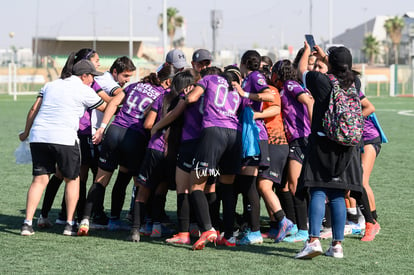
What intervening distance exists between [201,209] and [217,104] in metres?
1.02

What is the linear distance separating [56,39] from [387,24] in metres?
→ 51.7

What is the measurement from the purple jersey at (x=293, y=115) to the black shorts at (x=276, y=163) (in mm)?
154

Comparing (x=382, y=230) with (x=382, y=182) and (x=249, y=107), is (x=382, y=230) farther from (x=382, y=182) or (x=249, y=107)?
(x=382, y=182)

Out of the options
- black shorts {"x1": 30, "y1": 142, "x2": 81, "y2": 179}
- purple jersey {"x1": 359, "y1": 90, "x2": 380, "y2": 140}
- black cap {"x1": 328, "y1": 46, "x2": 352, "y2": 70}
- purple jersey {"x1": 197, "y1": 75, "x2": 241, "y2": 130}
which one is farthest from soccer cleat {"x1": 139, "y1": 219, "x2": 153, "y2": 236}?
black cap {"x1": 328, "y1": 46, "x2": 352, "y2": 70}

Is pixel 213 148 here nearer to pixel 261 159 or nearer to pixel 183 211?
pixel 261 159

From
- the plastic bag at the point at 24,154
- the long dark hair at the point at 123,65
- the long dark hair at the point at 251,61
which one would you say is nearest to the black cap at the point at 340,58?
the long dark hair at the point at 251,61

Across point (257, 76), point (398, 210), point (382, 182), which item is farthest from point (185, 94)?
point (382, 182)

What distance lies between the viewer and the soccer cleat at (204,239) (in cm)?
686

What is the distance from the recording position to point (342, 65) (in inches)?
251

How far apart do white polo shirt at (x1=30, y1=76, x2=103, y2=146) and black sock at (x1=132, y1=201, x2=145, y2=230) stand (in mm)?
919

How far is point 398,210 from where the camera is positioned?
915 cm

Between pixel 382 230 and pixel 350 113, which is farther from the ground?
pixel 350 113

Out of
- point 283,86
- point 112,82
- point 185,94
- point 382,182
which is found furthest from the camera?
point 382,182

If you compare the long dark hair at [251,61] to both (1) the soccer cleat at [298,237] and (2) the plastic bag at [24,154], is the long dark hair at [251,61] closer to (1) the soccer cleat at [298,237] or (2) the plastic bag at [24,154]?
(1) the soccer cleat at [298,237]
